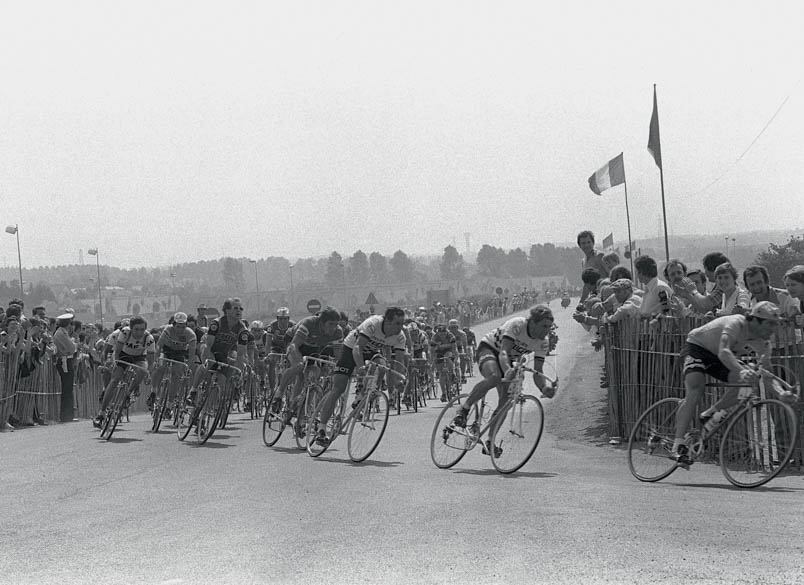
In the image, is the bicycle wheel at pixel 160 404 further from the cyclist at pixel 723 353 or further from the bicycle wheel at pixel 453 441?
the cyclist at pixel 723 353

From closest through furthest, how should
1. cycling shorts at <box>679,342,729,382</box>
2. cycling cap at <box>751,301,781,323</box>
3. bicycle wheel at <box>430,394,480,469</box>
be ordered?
cycling cap at <box>751,301,781,323</box> → cycling shorts at <box>679,342,729,382</box> → bicycle wheel at <box>430,394,480,469</box>

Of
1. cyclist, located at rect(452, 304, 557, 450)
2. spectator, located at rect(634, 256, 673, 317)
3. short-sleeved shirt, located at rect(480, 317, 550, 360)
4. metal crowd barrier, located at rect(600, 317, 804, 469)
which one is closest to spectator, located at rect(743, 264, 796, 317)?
metal crowd barrier, located at rect(600, 317, 804, 469)

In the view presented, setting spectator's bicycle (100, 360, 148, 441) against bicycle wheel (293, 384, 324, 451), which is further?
spectator's bicycle (100, 360, 148, 441)

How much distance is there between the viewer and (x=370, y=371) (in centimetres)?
1303

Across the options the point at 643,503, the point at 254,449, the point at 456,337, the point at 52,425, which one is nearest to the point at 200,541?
the point at 643,503

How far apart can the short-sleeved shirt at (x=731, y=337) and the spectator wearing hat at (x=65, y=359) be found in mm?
15243

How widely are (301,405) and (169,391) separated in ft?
14.3

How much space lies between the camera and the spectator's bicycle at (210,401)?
1591 centimetres

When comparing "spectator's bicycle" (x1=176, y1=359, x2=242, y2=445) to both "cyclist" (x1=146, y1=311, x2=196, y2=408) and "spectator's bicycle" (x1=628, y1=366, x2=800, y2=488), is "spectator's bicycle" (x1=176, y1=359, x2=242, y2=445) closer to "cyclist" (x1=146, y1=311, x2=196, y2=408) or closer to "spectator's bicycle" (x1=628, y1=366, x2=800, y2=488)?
"cyclist" (x1=146, y1=311, x2=196, y2=408)

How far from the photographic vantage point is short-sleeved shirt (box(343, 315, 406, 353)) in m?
13.0

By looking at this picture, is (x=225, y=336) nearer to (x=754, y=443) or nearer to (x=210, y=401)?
(x=210, y=401)

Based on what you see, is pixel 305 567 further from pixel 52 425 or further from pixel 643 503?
pixel 52 425

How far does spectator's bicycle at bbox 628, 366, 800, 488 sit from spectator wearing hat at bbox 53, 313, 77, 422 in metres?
14.7

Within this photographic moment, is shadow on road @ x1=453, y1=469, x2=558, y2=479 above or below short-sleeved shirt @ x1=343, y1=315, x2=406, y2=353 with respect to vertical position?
below
